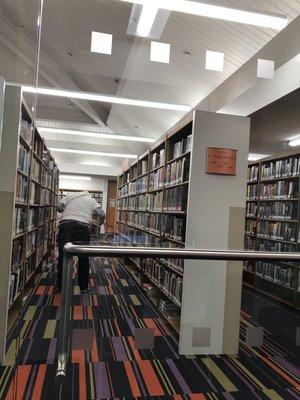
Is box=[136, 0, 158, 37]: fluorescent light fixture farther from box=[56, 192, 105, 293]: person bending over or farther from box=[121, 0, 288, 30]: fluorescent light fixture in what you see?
box=[56, 192, 105, 293]: person bending over

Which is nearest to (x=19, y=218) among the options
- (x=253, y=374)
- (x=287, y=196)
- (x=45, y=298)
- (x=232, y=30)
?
(x=45, y=298)

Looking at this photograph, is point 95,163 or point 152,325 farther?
point 95,163

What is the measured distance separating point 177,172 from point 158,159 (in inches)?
31.3

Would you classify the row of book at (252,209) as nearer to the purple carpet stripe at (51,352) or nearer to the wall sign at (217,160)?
the wall sign at (217,160)

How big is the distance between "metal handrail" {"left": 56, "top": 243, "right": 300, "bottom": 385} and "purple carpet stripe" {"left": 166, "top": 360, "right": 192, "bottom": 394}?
0.82 metres

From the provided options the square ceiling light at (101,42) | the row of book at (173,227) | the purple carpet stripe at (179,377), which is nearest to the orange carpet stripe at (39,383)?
the purple carpet stripe at (179,377)

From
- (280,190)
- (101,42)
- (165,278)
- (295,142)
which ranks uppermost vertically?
(101,42)

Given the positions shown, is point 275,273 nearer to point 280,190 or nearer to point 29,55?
point 280,190

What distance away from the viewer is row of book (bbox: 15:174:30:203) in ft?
8.56

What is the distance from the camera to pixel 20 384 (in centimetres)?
197

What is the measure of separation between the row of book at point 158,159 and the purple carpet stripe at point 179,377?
204cm

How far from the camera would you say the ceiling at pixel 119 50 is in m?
2.86

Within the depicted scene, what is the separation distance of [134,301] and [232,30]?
2.87 m

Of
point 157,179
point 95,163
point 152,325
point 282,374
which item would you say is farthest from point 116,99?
point 282,374
